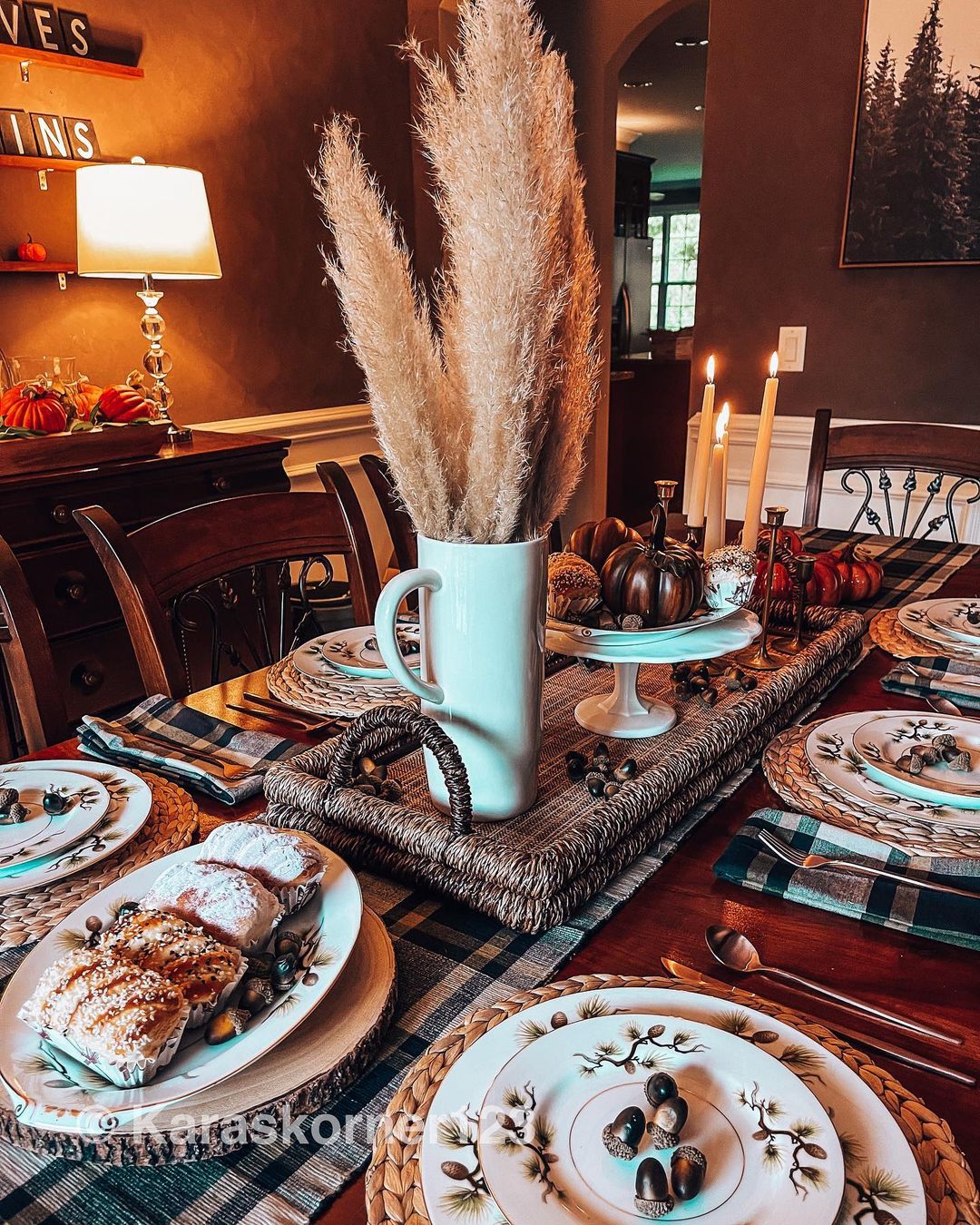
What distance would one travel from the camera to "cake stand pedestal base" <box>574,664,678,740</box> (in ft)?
2.98

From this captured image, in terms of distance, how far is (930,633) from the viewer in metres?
1.23

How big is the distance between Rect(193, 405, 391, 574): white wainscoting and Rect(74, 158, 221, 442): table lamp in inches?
26.0

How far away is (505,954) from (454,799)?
0.39 feet

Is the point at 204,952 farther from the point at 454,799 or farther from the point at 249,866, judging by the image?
the point at 454,799

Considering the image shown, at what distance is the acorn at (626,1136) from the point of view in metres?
0.43

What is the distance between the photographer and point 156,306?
2.69 meters

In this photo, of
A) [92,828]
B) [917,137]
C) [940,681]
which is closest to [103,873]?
[92,828]

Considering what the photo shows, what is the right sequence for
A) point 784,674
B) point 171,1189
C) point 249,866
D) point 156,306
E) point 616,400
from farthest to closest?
point 616,400 < point 156,306 < point 784,674 < point 249,866 < point 171,1189

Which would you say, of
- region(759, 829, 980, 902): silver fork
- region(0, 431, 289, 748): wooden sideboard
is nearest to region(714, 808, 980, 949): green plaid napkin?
region(759, 829, 980, 902): silver fork

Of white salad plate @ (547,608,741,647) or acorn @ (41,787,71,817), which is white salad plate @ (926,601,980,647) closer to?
white salad plate @ (547,608,741,647)

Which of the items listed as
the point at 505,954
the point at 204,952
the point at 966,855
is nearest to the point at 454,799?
the point at 505,954

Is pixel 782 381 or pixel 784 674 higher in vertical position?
pixel 782 381

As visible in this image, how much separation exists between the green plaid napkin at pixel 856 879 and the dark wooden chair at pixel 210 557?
0.81m

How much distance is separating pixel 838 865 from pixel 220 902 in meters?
0.46
